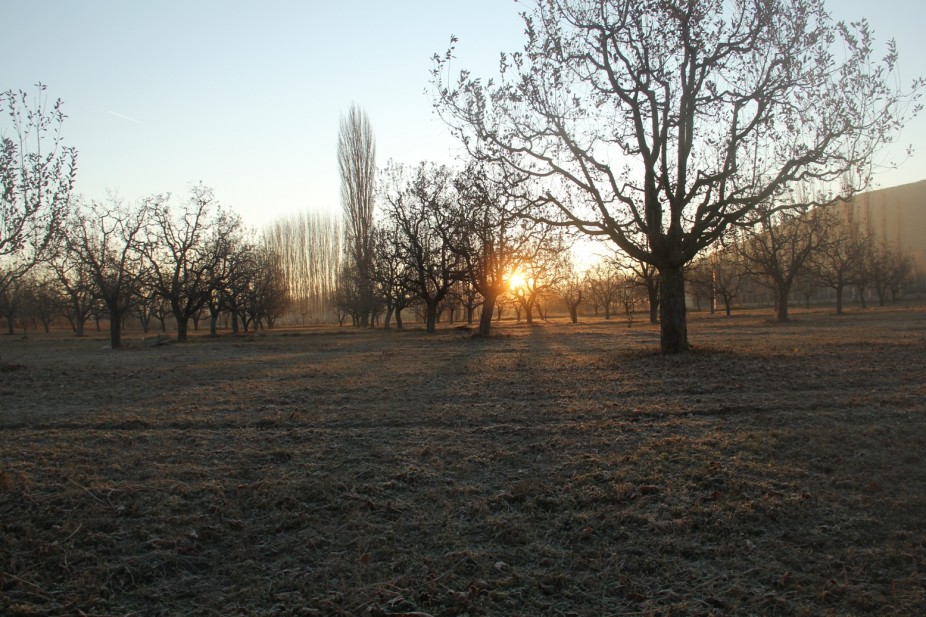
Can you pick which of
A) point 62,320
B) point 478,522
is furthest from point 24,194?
point 62,320

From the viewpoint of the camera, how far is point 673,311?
17.1 m

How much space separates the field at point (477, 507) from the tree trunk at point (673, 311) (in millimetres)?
7350

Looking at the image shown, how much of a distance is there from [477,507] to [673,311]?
1353 centimetres

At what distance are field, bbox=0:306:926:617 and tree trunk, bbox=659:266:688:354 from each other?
24.1 ft

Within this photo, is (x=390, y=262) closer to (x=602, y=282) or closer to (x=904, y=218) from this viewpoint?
(x=602, y=282)

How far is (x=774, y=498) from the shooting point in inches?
194

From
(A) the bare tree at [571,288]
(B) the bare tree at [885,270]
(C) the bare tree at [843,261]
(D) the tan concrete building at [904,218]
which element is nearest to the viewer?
(C) the bare tree at [843,261]

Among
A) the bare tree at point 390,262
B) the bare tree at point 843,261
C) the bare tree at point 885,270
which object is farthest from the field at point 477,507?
the bare tree at point 885,270

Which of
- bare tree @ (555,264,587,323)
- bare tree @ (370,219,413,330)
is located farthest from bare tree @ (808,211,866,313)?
bare tree @ (370,219,413,330)

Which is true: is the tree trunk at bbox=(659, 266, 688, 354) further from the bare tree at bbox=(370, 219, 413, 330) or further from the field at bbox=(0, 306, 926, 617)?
the bare tree at bbox=(370, 219, 413, 330)

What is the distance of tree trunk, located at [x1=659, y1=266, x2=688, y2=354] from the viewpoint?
17.0 metres

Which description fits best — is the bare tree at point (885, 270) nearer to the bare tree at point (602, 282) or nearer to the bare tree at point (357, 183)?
the bare tree at point (602, 282)

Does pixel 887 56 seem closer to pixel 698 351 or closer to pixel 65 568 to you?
pixel 698 351

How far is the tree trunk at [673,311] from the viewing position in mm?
17047
